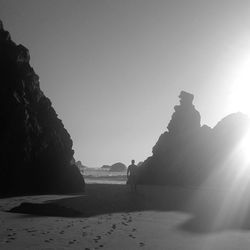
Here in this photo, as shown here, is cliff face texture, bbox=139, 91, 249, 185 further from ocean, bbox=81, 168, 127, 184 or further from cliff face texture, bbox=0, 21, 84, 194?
cliff face texture, bbox=0, 21, 84, 194

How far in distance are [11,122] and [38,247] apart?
21.6m

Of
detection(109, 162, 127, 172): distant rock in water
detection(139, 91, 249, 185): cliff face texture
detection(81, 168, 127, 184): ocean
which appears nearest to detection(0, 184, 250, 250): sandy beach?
detection(81, 168, 127, 184): ocean

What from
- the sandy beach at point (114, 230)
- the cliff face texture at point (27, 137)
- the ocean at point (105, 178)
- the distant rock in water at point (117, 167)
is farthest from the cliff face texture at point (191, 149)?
the distant rock in water at point (117, 167)

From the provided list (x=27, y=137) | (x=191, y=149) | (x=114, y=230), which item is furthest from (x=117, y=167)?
(x=114, y=230)

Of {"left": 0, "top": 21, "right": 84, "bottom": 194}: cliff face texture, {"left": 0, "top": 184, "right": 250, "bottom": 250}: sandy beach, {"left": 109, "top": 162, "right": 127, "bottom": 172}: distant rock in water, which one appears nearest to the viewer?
{"left": 0, "top": 184, "right": 250, "bottom": 250}: sandy beach

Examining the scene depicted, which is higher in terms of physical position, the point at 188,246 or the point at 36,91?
the point at 36,91

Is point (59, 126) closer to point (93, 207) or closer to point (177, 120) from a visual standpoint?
point (93, 207)

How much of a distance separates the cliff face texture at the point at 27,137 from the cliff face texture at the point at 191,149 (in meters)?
28.3

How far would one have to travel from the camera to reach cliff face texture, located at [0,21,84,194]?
1160 inches

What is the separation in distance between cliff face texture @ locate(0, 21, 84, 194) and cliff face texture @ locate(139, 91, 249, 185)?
28283 mm

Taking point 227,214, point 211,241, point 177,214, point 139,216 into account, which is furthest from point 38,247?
point 227,214

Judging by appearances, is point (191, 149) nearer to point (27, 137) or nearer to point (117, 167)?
point (27, 137)

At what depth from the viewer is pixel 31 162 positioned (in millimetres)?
31578

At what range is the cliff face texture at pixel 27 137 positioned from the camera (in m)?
29.5
